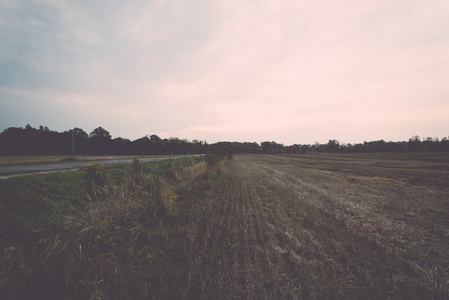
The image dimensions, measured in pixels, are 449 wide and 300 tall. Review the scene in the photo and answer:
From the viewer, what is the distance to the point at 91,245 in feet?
12.6

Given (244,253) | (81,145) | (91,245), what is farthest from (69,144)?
(244,253)

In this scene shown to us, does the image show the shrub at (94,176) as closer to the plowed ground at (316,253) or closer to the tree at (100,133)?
the plowed ground at (316,253)

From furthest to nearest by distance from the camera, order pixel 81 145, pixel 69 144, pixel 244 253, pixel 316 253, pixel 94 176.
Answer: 1. pixel 81 145
2. pixel 69 144
3. pixel 94 176
4. pixel 316 253
5. pixel 244 253

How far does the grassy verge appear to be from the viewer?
290 centimetres

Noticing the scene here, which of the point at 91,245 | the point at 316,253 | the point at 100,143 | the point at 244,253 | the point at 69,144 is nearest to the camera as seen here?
the point at 91,245

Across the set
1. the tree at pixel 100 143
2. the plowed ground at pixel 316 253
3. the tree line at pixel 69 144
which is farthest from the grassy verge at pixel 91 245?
the tree at pixel 100 143

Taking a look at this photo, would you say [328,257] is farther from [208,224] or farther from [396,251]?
[208,224]

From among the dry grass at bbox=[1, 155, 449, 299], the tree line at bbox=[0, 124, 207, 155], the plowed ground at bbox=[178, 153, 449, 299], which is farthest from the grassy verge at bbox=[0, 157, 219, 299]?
the tree line at bbox=[0, 124, 207, 155]

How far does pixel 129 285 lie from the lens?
3.09 m

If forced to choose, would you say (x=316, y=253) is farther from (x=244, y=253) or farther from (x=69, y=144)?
(x=69, y=144)

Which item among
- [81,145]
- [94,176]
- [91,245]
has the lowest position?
[91,245]

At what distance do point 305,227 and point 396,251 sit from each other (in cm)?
221

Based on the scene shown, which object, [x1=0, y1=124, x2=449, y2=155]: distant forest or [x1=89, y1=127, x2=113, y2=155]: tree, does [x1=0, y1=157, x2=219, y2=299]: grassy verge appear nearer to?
[x1=0, y1=124, x2=449, y2=155]: distant forest

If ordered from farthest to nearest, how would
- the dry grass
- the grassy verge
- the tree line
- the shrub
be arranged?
the tree line < the shrub < the dry grass < the grassy verge
